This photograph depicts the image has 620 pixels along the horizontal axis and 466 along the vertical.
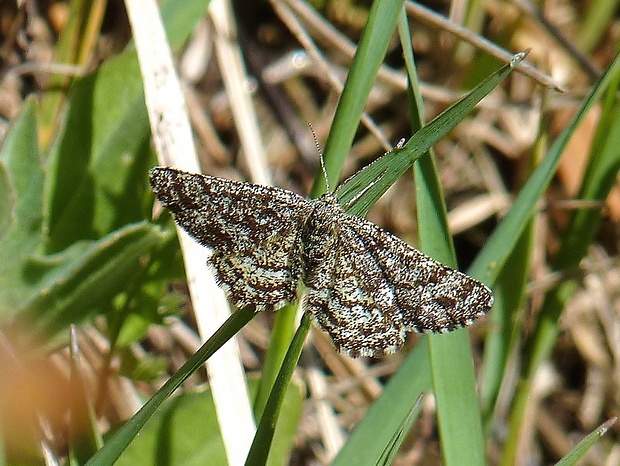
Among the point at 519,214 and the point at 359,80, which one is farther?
the point at 519,214

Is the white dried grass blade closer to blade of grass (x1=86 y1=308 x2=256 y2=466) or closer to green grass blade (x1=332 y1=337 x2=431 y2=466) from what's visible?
green grass blade (x1=332 y1=337 x2=431 y2=466)

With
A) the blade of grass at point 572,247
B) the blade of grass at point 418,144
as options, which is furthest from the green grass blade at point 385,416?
the blade of grass at point 572,247

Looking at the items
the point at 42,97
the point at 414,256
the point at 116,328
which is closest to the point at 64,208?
the point at 116,328

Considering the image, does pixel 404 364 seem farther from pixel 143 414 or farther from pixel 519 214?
pixel 143 414

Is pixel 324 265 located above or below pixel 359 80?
below

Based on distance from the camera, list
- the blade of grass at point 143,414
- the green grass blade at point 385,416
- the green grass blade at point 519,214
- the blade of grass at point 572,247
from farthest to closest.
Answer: the blade of grass at point 572,247
the green grass blade at point 519,214
the green grass blade at point 385,416
the blade of grass at point 143,414

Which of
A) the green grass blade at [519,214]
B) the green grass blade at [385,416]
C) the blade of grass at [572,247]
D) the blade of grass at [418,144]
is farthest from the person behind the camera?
the blade of grass at [572,247]

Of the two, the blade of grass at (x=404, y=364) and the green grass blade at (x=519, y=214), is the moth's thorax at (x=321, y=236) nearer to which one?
the blade of grass at (x=404, y=364)

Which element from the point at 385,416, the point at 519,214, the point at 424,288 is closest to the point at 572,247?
the point at 519,214

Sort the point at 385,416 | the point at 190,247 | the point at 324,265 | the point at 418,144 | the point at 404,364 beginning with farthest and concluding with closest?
the point at 190,247 < the point at 324,265 < the point at 404,364 < the point at 385,416 < the point at 418,144

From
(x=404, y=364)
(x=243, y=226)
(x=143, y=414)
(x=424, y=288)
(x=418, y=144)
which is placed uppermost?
(x=243, y=226)
